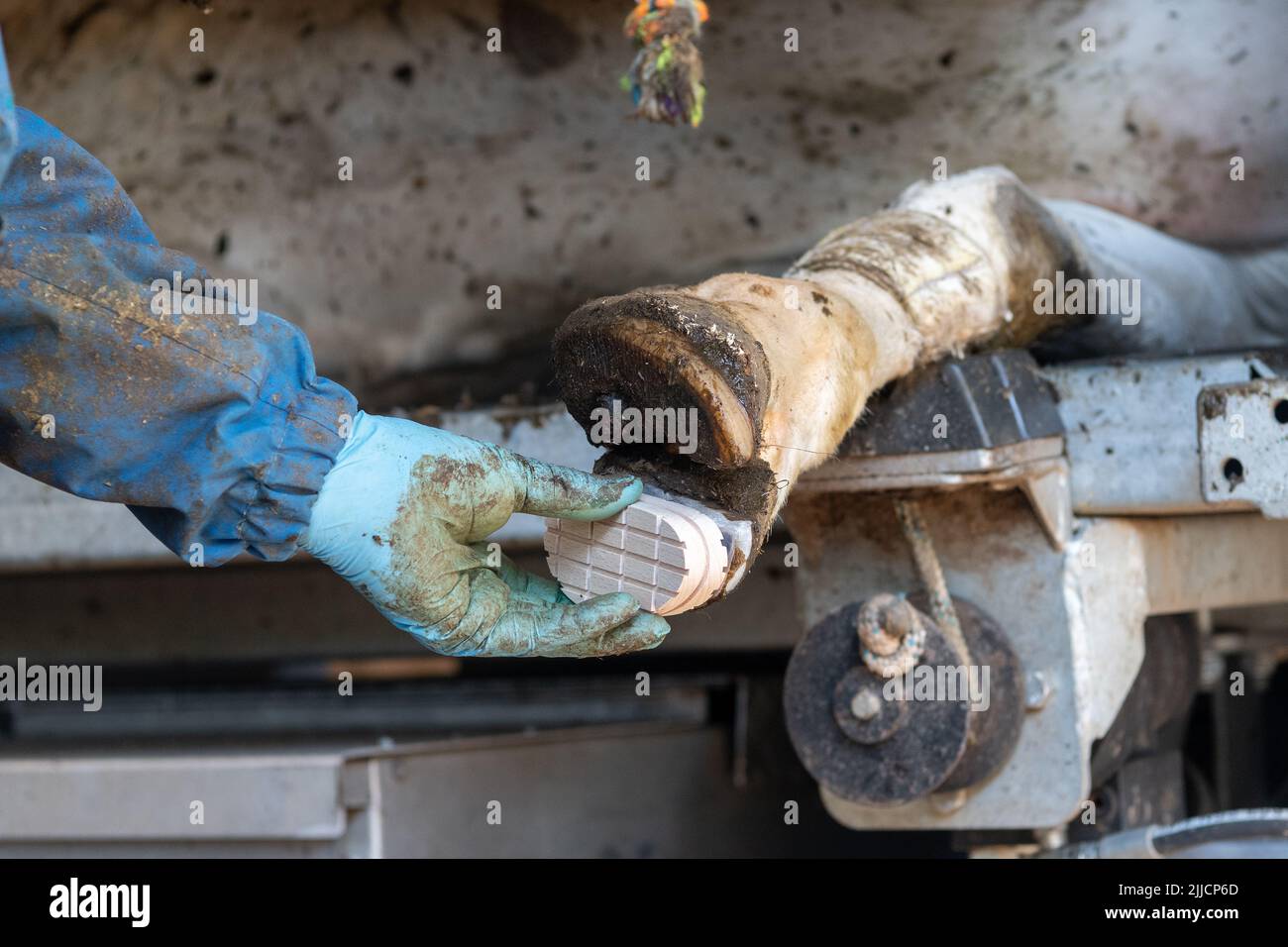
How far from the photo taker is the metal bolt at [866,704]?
1345mm

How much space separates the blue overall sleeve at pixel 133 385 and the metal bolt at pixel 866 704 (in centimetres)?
58

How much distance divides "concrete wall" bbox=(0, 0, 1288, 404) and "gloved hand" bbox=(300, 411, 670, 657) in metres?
1.15

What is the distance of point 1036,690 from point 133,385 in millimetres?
882

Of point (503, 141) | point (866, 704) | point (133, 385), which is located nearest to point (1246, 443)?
point (866, 704)

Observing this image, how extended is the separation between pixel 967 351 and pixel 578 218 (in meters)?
0.93

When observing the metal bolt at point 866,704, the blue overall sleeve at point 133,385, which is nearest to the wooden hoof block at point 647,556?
the blue overall sleeve at point 133,385

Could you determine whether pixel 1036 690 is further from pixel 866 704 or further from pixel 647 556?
pixel 647 556

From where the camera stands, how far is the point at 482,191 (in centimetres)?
221

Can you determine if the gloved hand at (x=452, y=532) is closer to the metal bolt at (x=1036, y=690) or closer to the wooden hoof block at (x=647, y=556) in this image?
the wooden hoof block at (x=647, y=556)

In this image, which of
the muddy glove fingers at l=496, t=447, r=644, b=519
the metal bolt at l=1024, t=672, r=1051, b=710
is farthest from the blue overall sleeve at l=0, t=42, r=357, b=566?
the metal bolt at l=1024, t=672, r=1051, b=710

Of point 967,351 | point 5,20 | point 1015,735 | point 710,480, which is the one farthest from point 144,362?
point 5,20

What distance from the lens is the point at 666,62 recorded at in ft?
4.79

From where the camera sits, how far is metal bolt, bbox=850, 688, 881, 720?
134 cm

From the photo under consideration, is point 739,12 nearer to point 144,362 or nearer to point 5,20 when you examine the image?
point 5,20
